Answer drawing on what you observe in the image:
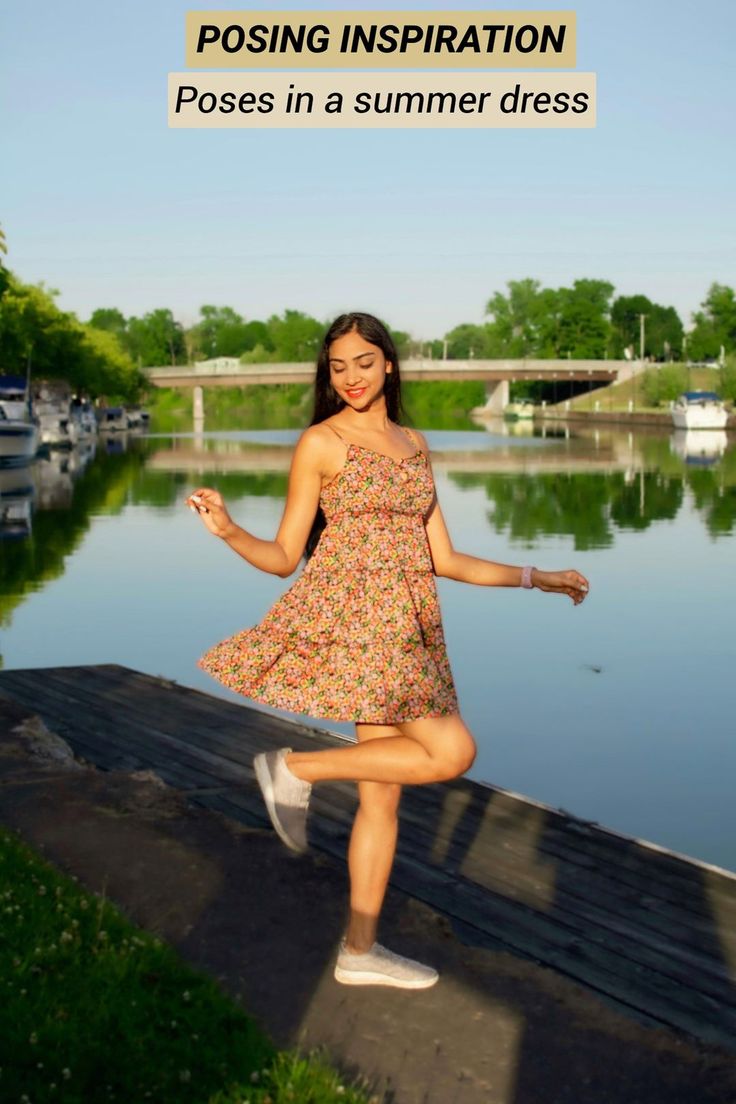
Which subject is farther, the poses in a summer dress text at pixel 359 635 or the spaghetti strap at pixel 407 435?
the spaghetti strap at pixel 407 435

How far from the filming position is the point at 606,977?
453 centimetres

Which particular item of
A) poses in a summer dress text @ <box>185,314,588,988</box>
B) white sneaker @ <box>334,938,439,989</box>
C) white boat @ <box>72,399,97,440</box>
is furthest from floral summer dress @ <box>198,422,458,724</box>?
white boat @ <box>72,399,97,440</box>

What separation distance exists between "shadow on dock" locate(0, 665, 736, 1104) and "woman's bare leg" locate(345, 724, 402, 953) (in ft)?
0.55

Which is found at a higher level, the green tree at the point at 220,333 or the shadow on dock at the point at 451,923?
the green tree at the point at 220,333

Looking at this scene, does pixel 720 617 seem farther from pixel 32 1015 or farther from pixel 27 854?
pixel 32 1015

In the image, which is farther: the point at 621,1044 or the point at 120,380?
the point at 120,380

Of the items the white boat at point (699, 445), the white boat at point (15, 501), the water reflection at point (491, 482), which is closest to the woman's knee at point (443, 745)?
the water reflection at point (491, 482)

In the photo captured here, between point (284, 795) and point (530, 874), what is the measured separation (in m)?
1.93

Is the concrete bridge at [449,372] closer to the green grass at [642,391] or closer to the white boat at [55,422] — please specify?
the green grass at [642,391]

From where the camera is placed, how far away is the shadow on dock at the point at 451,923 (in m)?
3.45

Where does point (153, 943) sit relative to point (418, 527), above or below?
below

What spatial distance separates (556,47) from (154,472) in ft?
114

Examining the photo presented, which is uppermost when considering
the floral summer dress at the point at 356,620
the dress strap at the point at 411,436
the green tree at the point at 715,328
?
the green tree at the point at 715,328

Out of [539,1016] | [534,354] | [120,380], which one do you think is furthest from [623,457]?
[534,354]
